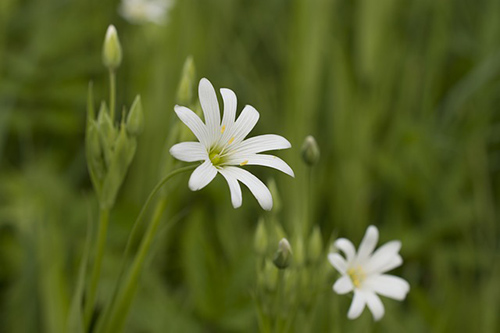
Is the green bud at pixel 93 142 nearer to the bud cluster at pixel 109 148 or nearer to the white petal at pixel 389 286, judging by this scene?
the bud cluster at pixel 109 148

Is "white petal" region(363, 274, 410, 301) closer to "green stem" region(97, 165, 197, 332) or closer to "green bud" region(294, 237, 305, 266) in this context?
"green bud" region(294, 237, 305, 266)

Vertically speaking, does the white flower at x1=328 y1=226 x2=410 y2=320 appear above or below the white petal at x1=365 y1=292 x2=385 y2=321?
above

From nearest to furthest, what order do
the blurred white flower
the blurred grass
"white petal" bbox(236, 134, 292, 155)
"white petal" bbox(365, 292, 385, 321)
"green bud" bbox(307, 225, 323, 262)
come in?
"white petal" bbox(236, 134, 292, 155) → "white petal" bbox(365, 292, 385, 321) → "green bud" bbox(307, 225, 323, 262) → the blurred grass → the blurred white flower

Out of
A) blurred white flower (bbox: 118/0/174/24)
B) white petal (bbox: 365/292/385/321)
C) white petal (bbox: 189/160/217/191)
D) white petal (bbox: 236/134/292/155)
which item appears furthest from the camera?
blurred white flower (bbox: 118/0/174/24)

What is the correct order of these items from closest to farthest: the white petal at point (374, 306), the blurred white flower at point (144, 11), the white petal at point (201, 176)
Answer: the white petal at point (201, 176) < the white petal at point (374, 306) < the blurred white flower at point (144, 11)

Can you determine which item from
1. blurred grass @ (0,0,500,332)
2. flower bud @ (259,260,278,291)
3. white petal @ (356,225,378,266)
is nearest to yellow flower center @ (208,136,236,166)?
flower bud @ (259,260,278,291)

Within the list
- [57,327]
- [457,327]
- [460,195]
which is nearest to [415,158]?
[460,195]

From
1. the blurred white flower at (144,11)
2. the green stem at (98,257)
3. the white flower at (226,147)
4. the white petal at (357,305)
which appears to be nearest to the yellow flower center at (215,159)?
the white flower at (226,147)
